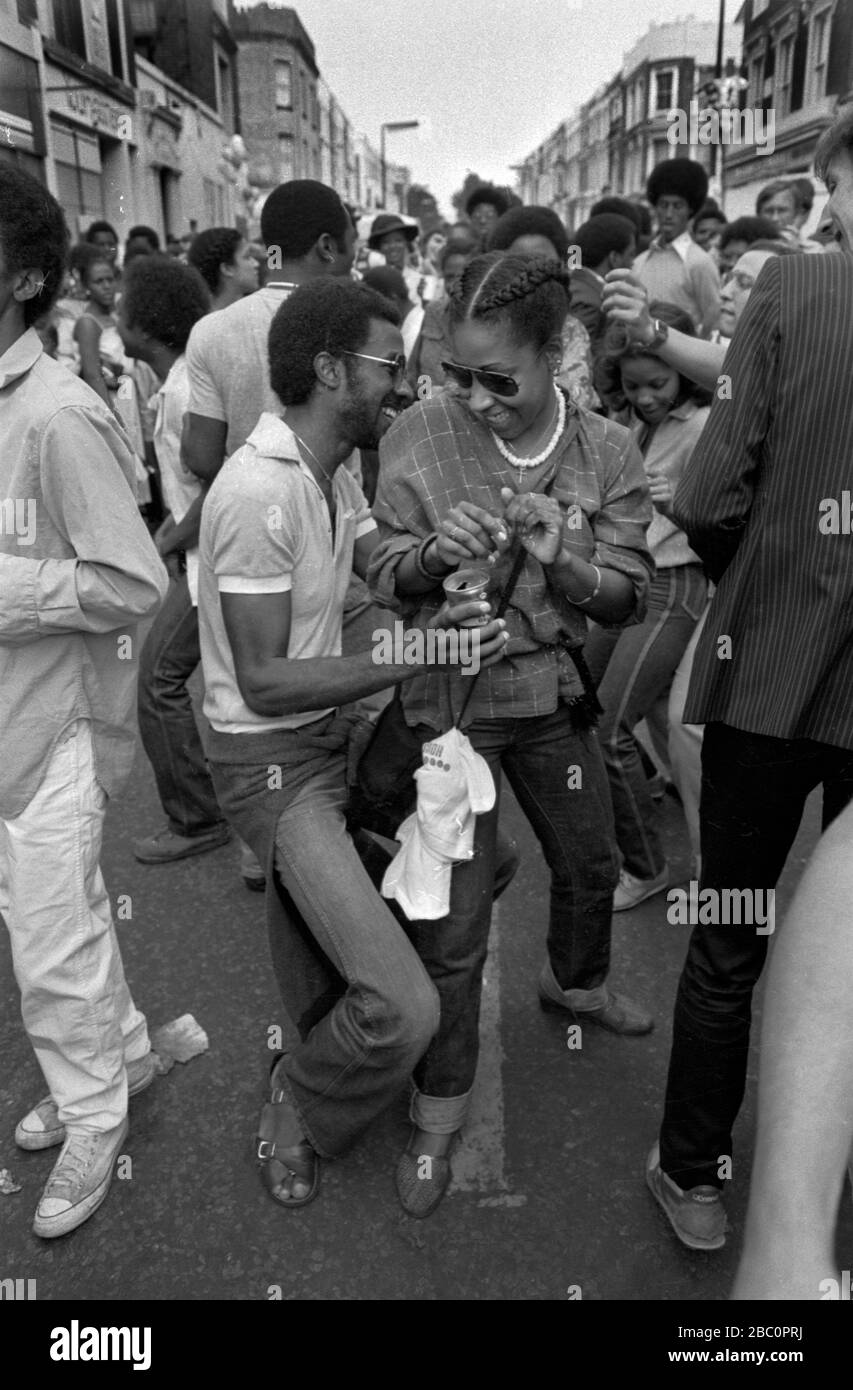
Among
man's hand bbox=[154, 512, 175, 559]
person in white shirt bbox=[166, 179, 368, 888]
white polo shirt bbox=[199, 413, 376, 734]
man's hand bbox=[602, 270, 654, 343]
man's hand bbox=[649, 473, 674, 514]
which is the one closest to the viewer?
white polo shirt bbox=[199, 413, 376, 734]

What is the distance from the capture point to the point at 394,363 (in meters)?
2.43

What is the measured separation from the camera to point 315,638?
2.36 m

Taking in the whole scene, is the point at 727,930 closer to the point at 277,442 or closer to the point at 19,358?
the point at 277,442

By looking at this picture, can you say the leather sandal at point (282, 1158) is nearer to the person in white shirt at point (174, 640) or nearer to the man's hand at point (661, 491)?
the person in white shirt at point (174, 640)

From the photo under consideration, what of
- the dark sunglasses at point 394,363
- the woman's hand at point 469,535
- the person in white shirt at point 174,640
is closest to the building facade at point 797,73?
the person in white shirt at point 174,640

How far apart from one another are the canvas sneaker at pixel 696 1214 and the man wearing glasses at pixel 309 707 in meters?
0.63

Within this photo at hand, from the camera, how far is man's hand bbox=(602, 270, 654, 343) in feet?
8.24

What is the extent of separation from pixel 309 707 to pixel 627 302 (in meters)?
1.30

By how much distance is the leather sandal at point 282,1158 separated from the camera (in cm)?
223

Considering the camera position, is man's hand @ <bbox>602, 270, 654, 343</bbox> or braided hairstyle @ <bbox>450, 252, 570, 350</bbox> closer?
braided hairstyle @ <bbox>450, 252, 570, 350</bbox>

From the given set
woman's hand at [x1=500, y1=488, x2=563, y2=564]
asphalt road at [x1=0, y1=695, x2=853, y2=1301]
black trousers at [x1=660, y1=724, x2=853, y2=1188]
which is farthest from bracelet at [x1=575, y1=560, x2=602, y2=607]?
asphalt road at [x1=0, y1=695, x2=853, y2=1301]

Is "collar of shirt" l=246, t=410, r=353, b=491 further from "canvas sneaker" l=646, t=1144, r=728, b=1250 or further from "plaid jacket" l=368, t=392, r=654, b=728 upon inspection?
"canvas sneaker" l=646, t=1144, r=728, b=1250

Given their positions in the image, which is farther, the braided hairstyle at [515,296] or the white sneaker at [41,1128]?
the white sneaker at [41,1128]

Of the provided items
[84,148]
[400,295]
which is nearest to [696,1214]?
[400,295]
